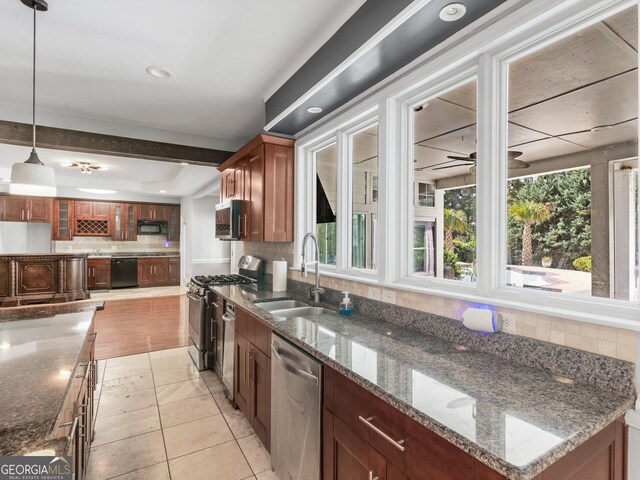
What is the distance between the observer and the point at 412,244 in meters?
2.15

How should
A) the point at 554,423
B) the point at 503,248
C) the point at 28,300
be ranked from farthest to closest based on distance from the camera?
the point at 28,300
the point at 503,248
the point at 554,423

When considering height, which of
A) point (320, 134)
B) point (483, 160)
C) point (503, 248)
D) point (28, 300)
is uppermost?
point (320, 134)

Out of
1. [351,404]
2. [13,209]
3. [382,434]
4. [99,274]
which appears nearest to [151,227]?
[99,274]

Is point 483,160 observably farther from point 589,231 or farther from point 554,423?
point 554,423

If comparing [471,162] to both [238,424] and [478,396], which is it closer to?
[478,396]

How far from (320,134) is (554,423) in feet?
8.48

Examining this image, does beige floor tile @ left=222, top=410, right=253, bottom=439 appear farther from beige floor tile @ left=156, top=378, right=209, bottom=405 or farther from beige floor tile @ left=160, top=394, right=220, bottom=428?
beige floor tile @ left=156, top=378, right=209, bottom=405

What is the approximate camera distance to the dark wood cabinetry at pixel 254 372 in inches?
84.7

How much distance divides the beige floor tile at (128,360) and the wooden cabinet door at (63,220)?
21.0ft

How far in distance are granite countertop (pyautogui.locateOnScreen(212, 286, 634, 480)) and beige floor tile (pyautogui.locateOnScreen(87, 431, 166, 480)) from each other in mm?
1465

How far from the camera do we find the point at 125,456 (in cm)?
222

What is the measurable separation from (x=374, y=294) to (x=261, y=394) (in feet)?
3.36

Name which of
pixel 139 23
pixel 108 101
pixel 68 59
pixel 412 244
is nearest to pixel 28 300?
pixel 108 101

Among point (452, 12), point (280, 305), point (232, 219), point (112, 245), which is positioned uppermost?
point (452, 12)
